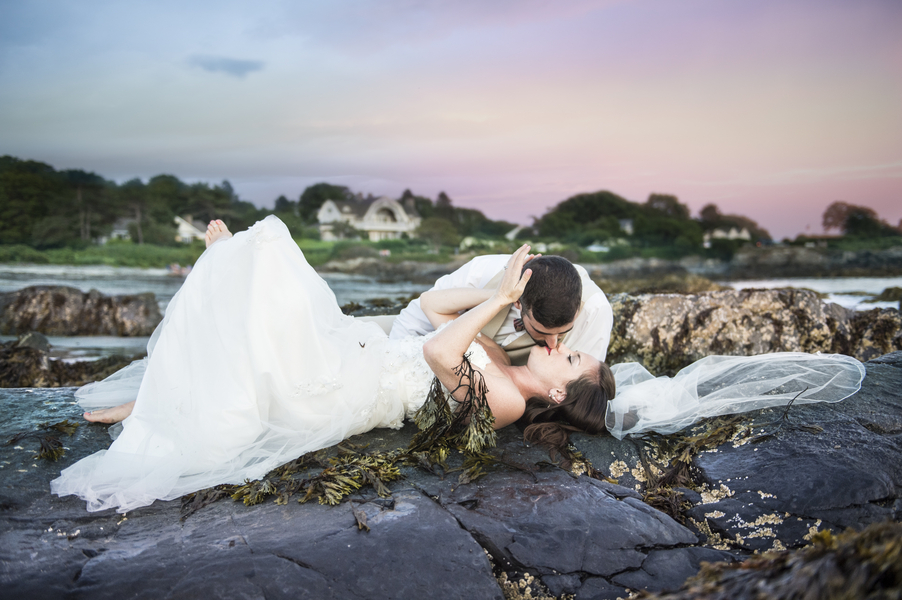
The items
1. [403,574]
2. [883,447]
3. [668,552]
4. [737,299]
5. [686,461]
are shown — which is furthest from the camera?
[737,299]

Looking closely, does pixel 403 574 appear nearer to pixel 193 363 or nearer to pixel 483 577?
pixel 483 577

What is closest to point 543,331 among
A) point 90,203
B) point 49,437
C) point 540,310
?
point 540,310

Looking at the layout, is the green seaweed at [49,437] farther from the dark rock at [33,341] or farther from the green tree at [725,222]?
the green tree at [725,222]

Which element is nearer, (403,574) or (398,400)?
(403,574)

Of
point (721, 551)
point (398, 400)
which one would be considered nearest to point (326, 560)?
point (398, 400)

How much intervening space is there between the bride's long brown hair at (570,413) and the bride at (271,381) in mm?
12

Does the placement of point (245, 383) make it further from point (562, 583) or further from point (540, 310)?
point (562, 583)

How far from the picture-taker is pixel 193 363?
161 inches

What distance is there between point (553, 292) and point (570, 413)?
1.20m

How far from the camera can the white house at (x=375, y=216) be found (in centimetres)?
3834

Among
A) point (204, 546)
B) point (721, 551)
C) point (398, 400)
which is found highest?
point (398, 400)

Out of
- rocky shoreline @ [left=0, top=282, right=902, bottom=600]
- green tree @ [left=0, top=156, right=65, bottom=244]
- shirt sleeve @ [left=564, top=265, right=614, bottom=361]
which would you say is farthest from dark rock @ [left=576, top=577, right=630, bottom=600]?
green tree @ [left=0, top=156, right=65, bottom=244]

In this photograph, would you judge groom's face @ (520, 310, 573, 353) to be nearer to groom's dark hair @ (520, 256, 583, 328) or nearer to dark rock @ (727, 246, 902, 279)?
groom's dark hair @ (520, 256, 583, 328)

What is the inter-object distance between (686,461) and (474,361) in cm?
195
